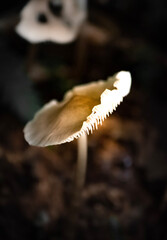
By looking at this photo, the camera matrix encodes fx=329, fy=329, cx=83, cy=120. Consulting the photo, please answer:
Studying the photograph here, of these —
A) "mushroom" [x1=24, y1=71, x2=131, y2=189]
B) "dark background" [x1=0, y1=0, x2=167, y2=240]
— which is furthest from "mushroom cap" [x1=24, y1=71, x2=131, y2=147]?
"dark background" [x1=0, y1=0, x2=167, y2=240]

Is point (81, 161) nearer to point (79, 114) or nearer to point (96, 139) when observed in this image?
point (79, 114)

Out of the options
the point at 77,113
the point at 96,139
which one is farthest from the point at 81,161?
the point at 96,139

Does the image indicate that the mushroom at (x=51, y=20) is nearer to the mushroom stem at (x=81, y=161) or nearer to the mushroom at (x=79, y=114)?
the mushroom at (x=79, y=114)

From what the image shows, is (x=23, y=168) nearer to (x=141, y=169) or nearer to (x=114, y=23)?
(x=141, y=169)

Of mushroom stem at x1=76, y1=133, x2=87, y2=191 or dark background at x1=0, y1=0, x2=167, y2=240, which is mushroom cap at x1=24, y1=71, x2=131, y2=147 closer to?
mushroom stem at x1=76, y1=133, x2=87, y2=191

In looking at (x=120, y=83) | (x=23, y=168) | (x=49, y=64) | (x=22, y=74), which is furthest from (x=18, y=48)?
(x=120, y=83)
